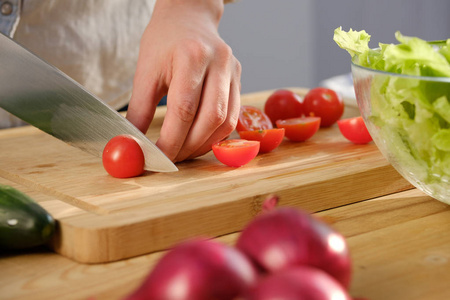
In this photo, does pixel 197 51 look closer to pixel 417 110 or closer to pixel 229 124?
pixel 229 124

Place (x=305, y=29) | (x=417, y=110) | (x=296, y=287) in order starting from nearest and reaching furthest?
(x=296, y=287)
(x=417, y=110)
(x=305, y=29)

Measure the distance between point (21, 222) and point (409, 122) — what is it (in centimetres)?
65

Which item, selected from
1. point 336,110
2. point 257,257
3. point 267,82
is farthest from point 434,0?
point 257,257

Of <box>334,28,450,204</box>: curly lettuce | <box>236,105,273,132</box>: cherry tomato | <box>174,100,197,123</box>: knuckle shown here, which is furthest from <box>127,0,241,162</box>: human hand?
<box>334,28,450,204</box>: curly lettuce

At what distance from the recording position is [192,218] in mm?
1078

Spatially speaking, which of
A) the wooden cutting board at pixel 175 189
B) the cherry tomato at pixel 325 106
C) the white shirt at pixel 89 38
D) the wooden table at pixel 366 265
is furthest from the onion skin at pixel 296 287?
the white shirt at pixel 89 38

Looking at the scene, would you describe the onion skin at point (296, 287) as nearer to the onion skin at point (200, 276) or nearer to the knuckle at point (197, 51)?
the onion skin at point (200, 276)

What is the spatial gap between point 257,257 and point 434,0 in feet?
18.4

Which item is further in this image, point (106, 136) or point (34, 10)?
point (34, 10)

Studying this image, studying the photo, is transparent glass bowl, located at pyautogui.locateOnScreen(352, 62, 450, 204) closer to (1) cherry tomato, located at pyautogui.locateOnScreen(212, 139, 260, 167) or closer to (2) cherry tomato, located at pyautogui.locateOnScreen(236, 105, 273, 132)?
(1) cherry tomato, located at pyautogui.locateOnScreen(212, 139, 260, 167)

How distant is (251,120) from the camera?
165cm

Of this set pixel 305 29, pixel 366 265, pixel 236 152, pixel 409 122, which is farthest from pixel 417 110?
pixel 305 29

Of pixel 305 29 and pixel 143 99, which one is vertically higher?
pixel 143 99

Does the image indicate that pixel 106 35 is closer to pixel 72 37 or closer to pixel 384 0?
pixel 72 37
